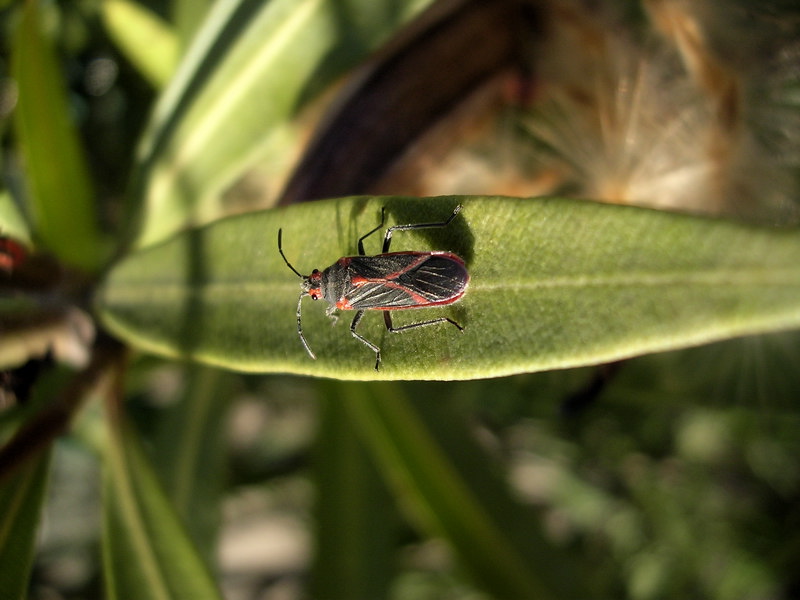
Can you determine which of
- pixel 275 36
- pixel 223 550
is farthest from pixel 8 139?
pixel 223 550

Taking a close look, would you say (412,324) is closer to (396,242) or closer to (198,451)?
(396,242)

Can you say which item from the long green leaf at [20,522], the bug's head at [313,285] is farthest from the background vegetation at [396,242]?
the bug's head at [313,285]

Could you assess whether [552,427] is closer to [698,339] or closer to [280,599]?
[698,339]

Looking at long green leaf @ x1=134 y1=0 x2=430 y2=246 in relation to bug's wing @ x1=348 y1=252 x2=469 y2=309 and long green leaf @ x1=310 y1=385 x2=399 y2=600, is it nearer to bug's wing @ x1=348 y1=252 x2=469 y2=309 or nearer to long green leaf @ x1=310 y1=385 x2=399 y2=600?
bug's wing @ x1=348 y1=252 x2=469 y2=309

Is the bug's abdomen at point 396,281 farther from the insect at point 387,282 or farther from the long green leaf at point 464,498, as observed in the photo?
the long green leaf at point 464,498

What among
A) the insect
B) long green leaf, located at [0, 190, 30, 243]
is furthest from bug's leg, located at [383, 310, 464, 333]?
long green leaf, located at [0, 190, 30, 243]

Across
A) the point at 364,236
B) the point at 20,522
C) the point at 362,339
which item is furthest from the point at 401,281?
the point at 20,522
